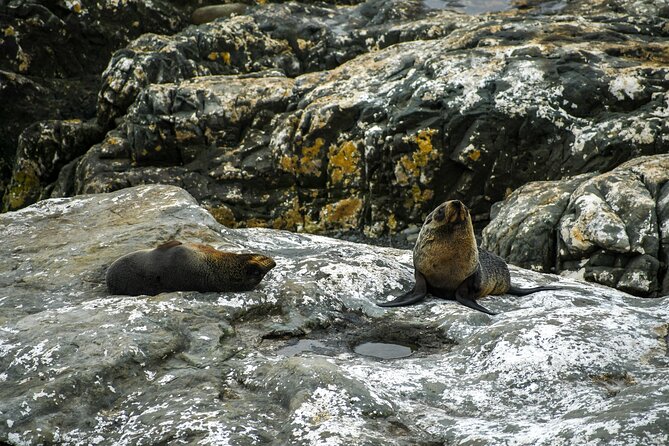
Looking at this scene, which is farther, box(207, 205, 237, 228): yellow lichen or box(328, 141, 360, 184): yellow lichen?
box(207, 205, 237, 228): yellow lichen

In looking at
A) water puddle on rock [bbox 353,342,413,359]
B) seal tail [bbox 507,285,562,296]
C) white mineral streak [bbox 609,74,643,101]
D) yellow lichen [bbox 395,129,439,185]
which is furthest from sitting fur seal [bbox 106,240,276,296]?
white mineral streak [bbox 609,74,643,101]

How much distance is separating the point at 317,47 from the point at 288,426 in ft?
50.8

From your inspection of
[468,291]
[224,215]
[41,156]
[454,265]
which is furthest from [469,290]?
[41,156]

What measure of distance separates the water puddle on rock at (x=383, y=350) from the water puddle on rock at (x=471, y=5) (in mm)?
15944

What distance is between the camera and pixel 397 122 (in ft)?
46.2

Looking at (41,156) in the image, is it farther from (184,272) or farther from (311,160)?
(184,272)

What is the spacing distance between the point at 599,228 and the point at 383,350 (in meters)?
5.25

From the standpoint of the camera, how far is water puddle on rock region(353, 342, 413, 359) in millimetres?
6547

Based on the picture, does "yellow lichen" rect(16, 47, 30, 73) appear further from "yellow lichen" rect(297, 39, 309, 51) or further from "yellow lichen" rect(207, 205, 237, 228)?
"yellow lichen" rect(207, 205, 237, 228)

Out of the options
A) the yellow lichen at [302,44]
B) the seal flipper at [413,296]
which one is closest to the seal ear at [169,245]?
the seal flipper at [413,296]

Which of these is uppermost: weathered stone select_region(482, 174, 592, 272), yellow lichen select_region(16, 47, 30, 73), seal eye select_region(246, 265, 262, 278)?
yellow lichen select_region(16, 47, 30, 73)

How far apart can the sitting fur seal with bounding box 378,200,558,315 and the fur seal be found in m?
15.1

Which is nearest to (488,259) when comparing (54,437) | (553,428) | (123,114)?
(553,428)

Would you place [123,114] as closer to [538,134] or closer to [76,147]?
[76,147]
